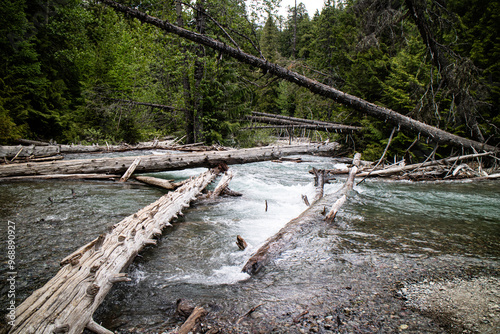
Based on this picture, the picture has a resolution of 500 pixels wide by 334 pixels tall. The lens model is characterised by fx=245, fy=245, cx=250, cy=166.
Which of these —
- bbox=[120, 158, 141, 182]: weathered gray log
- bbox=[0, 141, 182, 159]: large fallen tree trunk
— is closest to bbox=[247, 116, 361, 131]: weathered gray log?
bbox=[0, 141, 182, 159]: large fallen tree trunk

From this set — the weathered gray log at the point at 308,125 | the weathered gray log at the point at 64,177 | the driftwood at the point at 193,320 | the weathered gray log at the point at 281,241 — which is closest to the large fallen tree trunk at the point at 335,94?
the weathered gray log at the point at 281,241

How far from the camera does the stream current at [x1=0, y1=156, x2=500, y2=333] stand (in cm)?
204

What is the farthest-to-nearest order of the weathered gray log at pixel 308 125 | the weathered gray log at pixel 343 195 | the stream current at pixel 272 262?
1. the weathered gray log at pixel 308 125
2. the weathered gray log at pixel 343 195
3. the stream current at pixel 272 262

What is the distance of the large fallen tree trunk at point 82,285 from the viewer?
165cm

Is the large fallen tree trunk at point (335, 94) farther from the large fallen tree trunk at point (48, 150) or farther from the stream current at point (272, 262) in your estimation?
the large fallen tree trunk at point (48, 150)

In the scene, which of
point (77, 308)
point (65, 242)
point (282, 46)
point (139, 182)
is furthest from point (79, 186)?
point (282, 46)

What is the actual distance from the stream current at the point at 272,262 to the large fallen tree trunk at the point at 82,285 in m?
0.21

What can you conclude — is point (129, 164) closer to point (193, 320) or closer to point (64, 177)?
point (64, 177)

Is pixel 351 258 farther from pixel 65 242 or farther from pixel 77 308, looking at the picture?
pixel 65 242

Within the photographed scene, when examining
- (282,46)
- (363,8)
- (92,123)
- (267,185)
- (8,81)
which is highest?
(282,46)

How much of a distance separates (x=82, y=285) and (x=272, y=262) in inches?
73.5

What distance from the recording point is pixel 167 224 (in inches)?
161

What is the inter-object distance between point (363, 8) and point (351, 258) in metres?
8.68

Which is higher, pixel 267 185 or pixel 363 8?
pixel 363 8
